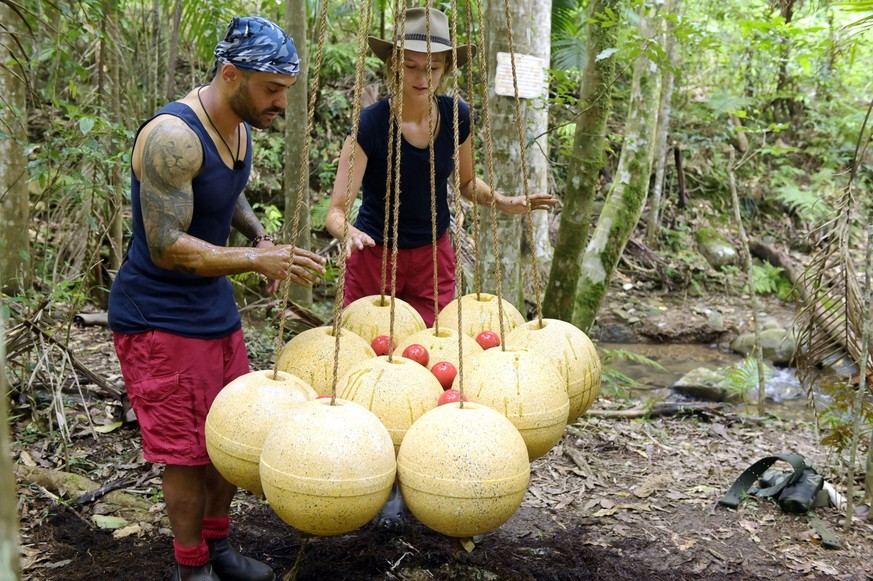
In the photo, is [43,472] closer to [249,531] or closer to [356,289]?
Result: [249,531]

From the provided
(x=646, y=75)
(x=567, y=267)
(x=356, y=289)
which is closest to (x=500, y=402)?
(x=356, y=289)

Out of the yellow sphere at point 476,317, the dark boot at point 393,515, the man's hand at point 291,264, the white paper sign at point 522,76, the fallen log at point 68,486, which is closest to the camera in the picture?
the man's hand at point 291,264

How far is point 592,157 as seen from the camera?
5.28 metres

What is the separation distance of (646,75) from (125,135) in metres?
4.34

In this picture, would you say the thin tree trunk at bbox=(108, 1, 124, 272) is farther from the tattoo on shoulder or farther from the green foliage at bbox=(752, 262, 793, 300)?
the green foliage at bbox=(752, 262, 793, 300)

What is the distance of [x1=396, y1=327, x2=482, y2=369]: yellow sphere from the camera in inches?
99.9

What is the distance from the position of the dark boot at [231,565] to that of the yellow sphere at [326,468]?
1.20 metres

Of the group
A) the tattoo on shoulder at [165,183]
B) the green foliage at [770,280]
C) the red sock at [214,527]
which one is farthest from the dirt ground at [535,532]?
the green foliage at [770,280]

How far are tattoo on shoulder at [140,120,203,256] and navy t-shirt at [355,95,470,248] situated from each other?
0.99 metres

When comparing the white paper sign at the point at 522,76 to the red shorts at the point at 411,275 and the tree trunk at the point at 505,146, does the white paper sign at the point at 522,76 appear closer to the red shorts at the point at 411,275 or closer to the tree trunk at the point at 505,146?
the tree trunk at the point at 505,146

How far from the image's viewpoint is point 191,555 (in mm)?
2832

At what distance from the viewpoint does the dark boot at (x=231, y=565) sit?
3039 mm

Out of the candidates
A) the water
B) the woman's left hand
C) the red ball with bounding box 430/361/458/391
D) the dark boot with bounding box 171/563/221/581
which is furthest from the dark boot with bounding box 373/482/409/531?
the water

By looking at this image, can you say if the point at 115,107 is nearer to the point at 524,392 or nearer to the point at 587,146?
the point at 587,146
